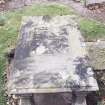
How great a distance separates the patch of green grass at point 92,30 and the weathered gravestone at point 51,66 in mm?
1412

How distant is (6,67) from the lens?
24.6ft

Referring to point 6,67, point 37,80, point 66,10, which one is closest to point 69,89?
point 37,80

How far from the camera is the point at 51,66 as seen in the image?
18.4 feet

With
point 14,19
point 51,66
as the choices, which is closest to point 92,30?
point 14,19

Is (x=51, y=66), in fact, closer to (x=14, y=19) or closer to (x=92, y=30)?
(x=92, y=30)

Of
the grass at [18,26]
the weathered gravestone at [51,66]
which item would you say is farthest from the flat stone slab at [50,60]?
the grass at [18,26]

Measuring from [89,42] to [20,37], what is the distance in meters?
→ 1.97

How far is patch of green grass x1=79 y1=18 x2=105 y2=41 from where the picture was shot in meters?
8.07

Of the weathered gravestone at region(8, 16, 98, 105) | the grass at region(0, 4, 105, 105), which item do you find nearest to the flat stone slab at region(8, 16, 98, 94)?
the weathered gravestone at region(8, 16, 98, 105)

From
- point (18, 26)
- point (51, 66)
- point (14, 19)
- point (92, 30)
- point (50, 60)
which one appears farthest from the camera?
point (14, 19)

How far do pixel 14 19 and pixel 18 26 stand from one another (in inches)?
13.6

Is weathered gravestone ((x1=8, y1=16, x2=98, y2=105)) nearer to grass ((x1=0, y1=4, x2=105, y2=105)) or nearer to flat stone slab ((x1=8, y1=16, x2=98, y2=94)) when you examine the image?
flat stone slab ((x1=8, y1=16, x2=98, y2=94))

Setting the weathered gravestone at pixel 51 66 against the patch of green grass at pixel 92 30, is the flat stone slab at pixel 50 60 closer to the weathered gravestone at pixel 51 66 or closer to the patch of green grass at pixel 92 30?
the weathered gravestone at pixel 51 66

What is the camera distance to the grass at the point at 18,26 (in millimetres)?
7949
